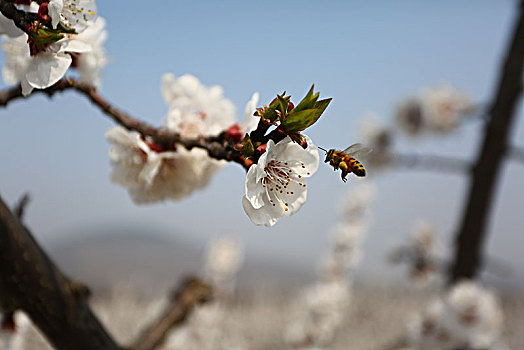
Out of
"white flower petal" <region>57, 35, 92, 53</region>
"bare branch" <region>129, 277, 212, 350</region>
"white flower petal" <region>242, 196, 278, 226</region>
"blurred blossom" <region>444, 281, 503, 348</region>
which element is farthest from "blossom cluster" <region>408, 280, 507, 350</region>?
"white flower petal" <region>57, 35, 92, 53</region>

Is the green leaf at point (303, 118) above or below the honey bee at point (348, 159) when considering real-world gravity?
above

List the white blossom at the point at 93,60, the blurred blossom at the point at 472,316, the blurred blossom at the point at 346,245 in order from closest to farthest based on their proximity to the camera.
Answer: the white blossom at the point at 93,60
the blurred blossom at the point at 472,316
the blurred blossom at the point at 346,245

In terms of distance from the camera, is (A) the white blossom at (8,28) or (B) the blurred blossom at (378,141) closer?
(A) the white blossom at (8,28)

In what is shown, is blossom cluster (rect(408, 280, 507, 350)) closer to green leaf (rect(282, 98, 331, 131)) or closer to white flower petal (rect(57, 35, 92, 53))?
green leaf (rect(282, 98, 331, 131))

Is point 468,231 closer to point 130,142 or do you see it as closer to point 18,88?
point 130,142

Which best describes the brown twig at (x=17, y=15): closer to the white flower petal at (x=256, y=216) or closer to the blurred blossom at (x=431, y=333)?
the white flower petal at (x=256, y=216)

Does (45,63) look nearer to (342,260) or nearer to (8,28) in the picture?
(8,28)

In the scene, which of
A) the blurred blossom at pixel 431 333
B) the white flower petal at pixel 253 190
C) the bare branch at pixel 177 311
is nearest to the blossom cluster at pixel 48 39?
the white flower petal at pixel 253 190
